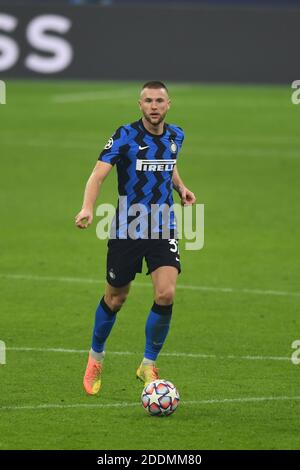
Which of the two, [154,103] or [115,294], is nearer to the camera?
[154,103]

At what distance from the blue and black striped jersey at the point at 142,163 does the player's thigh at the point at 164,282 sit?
0.43 m

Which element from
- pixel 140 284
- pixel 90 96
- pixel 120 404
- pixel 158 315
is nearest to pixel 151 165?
pixel 158 315

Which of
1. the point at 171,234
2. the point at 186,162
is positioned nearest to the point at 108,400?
the point at 171,234

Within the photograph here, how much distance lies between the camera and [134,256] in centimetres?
1026

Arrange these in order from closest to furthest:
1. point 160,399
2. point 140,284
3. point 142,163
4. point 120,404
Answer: point 160,399 → point 120,404 → point 142,163 → point 140,284

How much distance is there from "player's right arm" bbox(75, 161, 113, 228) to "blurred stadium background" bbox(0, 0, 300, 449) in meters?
1.46

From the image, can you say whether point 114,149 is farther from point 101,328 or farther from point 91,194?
point 101,328

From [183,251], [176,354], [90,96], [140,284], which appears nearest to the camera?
[176,354]

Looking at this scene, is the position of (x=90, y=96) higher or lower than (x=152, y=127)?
higher

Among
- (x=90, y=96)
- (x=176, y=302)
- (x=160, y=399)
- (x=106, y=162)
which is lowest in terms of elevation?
(x=160, y=399)

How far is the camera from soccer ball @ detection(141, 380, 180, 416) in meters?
9.52

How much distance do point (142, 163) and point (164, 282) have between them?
3.21 ft

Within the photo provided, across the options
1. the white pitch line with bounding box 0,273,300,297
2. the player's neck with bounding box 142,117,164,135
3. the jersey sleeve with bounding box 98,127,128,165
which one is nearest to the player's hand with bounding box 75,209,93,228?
the jersey sleeve with bounding box 98,127,128,165

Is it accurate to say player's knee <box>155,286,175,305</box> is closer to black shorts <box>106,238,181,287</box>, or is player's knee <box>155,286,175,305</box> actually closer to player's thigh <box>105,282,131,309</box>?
black shorts <box>106,238,181,287</box>
